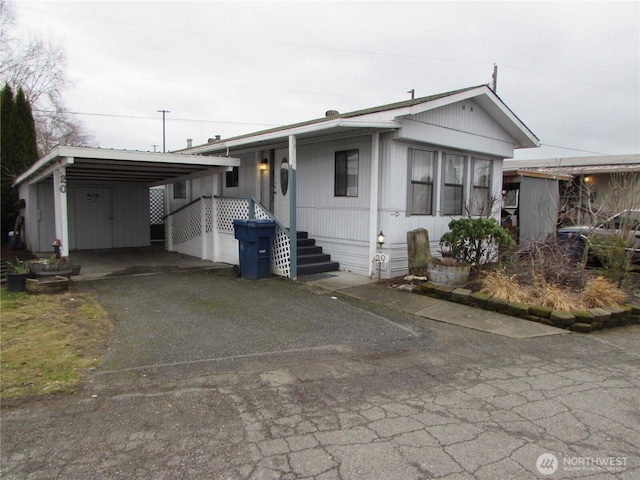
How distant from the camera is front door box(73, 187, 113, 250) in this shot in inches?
508

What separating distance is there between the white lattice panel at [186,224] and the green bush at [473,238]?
696cm

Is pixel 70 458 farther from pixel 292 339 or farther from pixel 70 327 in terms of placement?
pixel 70 327

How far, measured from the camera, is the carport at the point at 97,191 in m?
8.37

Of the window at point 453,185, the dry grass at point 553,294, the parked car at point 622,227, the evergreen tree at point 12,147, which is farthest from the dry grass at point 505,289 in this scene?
the evergreen tree at point 12,147

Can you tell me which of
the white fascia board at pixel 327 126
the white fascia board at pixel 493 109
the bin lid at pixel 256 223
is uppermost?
the white fascia board at pixel 493 109

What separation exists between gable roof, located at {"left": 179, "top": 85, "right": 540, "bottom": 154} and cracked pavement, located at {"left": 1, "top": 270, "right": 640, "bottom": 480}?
12.8ft

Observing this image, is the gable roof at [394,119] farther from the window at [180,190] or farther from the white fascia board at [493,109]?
the window at [180,190]

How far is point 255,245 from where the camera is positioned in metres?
8.31

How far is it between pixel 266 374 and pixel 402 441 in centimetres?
155

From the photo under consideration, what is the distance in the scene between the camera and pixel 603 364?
4.36 meters

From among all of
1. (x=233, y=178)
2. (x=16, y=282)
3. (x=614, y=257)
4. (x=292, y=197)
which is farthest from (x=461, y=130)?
(x=16, y=282)

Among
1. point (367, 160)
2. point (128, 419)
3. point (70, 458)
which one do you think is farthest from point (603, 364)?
point (367, 160)

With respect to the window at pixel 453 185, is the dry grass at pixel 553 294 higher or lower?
lower

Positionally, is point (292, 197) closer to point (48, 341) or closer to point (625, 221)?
point (48, 341)
